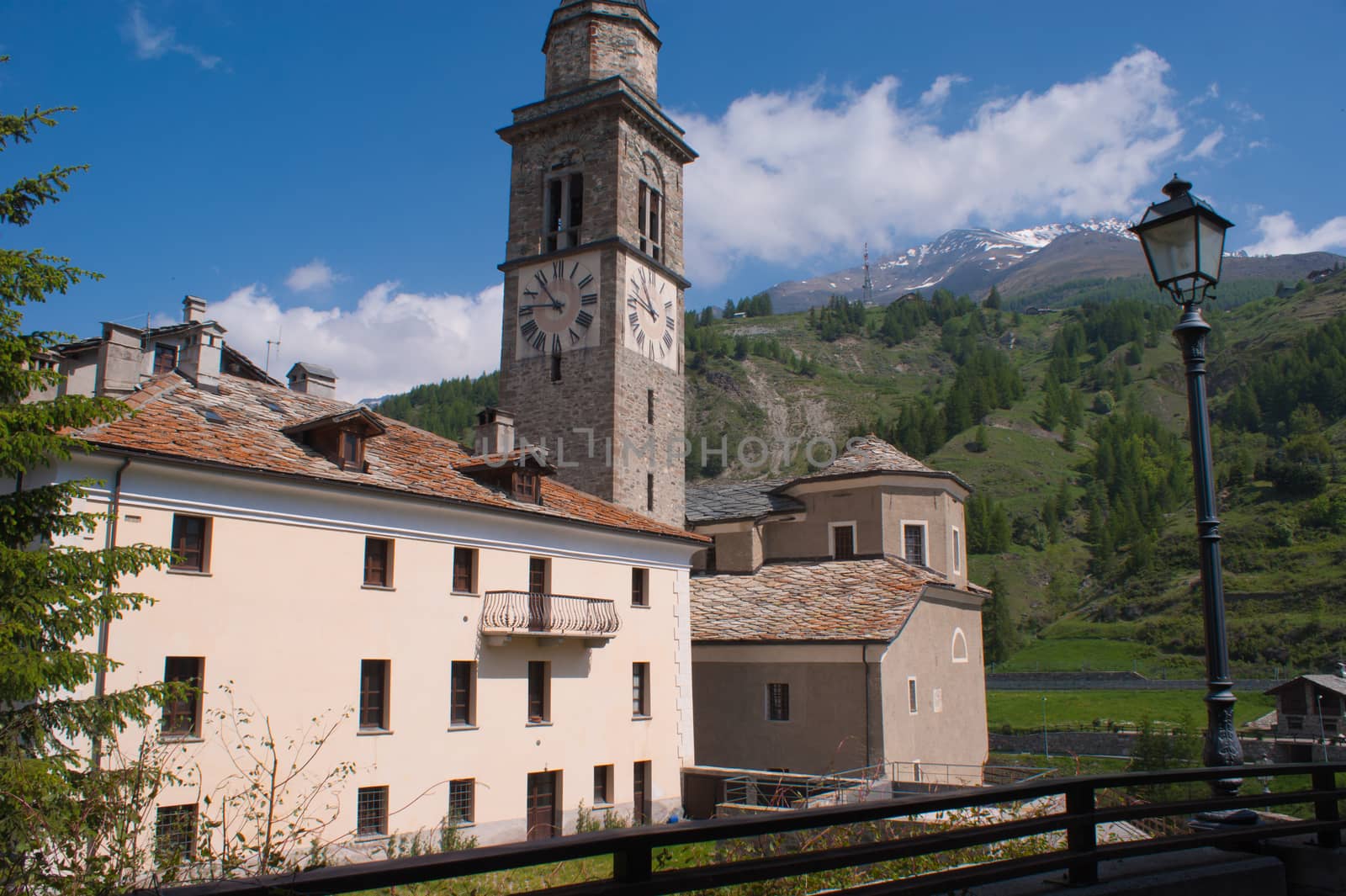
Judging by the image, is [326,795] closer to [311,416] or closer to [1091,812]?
[311,416]

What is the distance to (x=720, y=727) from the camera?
30.8 m

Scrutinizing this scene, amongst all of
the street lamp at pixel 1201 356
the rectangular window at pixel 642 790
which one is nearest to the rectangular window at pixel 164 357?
the rectangular window at pixel 642 790

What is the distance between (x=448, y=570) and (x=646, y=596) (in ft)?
23.5

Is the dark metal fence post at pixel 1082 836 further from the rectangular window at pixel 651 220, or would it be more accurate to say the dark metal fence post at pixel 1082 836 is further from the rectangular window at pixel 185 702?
the rectangular window at pixel 651 220

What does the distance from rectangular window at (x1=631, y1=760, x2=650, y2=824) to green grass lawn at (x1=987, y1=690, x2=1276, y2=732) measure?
42.0 metres

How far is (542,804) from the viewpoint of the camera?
2392 cm

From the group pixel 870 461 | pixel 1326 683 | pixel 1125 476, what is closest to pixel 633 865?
pixel 870 461

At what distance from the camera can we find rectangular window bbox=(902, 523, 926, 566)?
35.0 m

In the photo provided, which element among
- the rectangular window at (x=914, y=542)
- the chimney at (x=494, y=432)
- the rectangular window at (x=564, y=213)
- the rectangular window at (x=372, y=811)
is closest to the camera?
the rectangular window at (x=372, y=811)

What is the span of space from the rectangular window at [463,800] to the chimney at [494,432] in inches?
440

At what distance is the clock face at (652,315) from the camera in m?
36.2

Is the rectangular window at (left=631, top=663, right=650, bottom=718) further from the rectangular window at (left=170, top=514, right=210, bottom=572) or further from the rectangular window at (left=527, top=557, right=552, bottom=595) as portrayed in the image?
the rectangular window at (left=170, top=514, right=210, bottom=572)

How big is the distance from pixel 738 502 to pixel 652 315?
302 inches

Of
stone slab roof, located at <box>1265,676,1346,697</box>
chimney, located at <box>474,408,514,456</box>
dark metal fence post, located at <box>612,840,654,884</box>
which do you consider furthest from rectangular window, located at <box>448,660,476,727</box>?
stone slab roof, located at <box>1265,676,1346,697</box>
